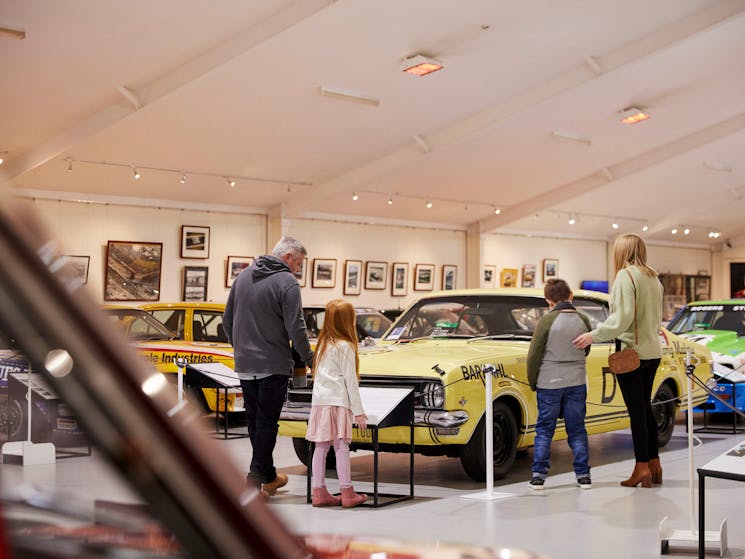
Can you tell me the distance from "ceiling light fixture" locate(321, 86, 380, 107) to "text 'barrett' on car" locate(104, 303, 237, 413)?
4.08m

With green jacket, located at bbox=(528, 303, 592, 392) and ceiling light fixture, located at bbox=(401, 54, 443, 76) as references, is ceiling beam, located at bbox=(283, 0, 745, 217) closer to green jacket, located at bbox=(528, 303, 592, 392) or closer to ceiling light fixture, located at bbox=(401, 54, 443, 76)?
ceiling light fixture, located at bbox=(401, 54, 443, 76)

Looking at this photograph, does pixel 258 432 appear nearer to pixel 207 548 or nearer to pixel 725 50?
pixel 207 548

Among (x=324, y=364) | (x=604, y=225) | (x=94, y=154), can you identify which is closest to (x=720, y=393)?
(x=324, y=364)

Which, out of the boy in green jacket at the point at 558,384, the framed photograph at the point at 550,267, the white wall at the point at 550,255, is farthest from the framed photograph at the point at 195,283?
the boy in green jacket at the point at 558,384

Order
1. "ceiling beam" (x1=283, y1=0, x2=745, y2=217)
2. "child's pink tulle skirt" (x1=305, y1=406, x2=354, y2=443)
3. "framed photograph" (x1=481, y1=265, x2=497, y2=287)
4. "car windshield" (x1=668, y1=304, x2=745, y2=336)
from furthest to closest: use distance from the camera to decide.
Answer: "framed photograph" (x1=481, y1=265, x2=497, y2=287)
"ceiling beam" (x1=283, y1=0, x2=745, y2=217)
"car windshield" (x1=668, y1=304, x2=745, y2=336)
"child's pink tulle skirt" (x1=305, y1=406, x2=354, y2=443)

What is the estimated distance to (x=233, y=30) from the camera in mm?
12484

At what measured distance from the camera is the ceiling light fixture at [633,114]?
1830 centimetres

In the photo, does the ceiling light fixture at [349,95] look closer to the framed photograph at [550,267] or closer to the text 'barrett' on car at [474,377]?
the text 'barrett' on car at [474,377]

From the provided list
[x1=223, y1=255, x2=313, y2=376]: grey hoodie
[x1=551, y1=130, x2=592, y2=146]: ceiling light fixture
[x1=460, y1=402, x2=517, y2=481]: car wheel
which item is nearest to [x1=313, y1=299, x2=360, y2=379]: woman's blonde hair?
[x1=223, y1=255, x2=313, y2=376]: grey hoodie

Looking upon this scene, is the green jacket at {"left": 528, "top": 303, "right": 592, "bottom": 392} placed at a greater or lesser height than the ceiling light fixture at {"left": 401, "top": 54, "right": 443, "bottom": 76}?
lesser

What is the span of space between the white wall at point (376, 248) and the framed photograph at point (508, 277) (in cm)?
141

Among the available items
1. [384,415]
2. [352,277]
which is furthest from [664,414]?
[352,277]

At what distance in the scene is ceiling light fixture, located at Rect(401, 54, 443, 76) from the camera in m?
14.0

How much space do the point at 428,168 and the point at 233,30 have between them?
313 inches
